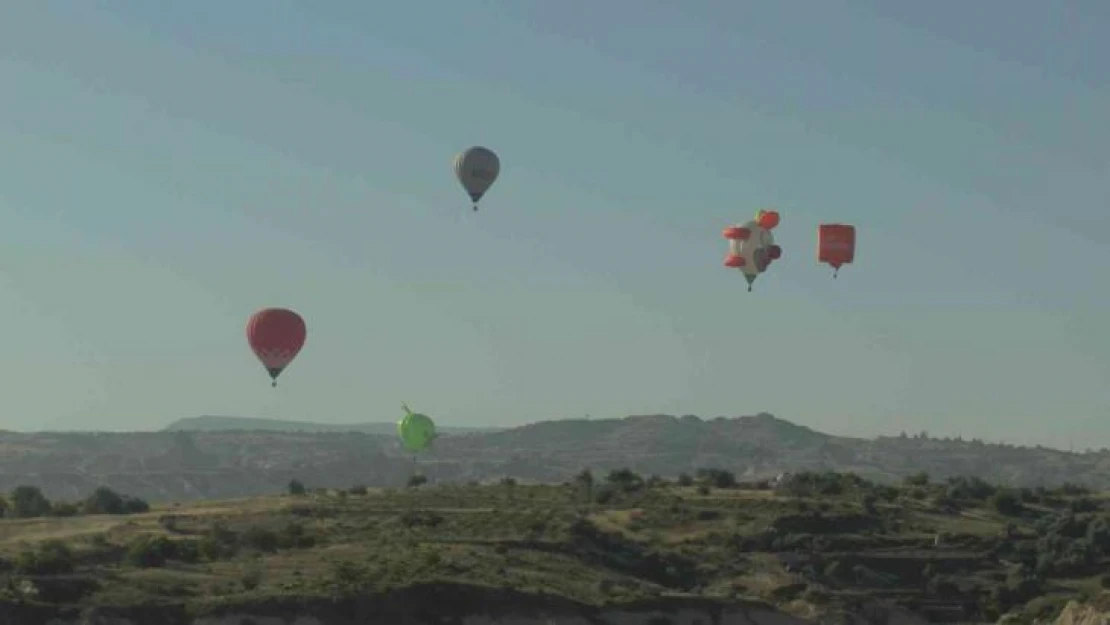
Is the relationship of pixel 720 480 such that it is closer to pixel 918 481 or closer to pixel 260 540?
pixel 918 481

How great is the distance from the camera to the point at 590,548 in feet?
326

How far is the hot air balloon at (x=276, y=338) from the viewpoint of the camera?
9600cm

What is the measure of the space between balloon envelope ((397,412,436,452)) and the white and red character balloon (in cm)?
4363

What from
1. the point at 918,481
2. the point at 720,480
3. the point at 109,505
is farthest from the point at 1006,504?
the point at 109,505

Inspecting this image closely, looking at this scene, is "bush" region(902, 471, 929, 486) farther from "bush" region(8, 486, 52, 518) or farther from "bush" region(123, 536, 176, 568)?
"bush" region(123, 536, 176, 568)

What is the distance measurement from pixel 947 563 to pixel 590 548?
2033 centimetres

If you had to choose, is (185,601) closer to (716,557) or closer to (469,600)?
(469,600)

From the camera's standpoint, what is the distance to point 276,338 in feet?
315

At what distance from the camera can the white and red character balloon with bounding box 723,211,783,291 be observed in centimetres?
10131

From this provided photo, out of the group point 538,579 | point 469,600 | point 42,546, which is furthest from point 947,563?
point 42,546

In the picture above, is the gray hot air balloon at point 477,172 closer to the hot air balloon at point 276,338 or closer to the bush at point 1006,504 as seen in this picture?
the hot air balloon at point 276,338

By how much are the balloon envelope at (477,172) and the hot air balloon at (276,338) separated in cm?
1134

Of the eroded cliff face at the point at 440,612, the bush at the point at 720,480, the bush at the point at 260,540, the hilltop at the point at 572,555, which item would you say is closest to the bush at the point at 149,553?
the hilltop at the point at 572,555

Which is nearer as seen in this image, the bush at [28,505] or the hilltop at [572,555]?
the hilltop at [572,555]
